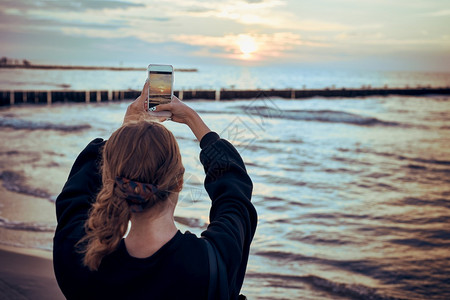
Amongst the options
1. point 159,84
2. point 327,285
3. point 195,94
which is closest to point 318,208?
point 327,285

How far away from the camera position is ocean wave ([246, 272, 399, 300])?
15.3 ft

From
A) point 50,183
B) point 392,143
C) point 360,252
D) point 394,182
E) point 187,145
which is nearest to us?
point 360,252

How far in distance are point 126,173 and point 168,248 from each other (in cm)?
26

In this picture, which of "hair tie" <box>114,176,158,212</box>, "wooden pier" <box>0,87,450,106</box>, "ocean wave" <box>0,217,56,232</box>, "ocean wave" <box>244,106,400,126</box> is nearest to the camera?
"hair tie" <box>114,176,158,212</box>

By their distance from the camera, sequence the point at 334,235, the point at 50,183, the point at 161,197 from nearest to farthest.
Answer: the point at 161,197, the point at 334,235, the point at 50,183

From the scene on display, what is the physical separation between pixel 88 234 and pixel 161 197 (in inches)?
10.4

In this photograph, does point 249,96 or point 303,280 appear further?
point 249,96

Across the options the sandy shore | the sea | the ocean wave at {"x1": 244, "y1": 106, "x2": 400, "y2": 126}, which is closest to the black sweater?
the sea

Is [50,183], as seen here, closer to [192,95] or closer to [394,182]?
[394,182]

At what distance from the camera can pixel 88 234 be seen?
4.42 feet

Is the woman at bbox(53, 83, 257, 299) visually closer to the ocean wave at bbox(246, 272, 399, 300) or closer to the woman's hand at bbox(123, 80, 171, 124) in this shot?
the woman's hand at bbox(123, 80, 171, 124)

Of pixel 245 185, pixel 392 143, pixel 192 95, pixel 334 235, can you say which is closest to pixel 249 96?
pixel 192 95

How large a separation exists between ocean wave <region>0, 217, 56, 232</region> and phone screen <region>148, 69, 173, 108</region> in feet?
15.9

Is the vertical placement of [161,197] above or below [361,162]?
above
